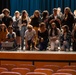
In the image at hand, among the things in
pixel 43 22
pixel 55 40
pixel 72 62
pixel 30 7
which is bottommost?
pixel 72 62

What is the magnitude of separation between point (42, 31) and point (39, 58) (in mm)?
1459

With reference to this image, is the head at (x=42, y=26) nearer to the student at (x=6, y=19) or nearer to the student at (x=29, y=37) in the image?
the student at (x=29, y=37)

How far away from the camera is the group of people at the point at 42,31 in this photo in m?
10.0

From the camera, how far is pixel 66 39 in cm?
995

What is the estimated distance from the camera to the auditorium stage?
348 inches

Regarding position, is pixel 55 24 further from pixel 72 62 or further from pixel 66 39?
pixel 72 62

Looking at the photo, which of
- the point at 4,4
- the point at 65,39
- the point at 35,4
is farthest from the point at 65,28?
the point at 4,4

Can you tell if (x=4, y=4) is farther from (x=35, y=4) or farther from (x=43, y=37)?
(x=43, y=37)

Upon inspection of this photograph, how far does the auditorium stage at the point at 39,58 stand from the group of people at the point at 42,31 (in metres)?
1.07

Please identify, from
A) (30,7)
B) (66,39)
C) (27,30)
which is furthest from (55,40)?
(30,7)

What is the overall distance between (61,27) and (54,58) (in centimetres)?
199

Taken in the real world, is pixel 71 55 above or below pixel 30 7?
below

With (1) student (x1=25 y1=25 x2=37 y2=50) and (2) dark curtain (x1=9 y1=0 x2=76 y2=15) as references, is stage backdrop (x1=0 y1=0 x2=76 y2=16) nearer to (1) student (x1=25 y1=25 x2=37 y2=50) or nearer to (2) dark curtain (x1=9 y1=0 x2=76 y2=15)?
(2) dark curtain (x1=9 y1=0 x2=76 y2=15)

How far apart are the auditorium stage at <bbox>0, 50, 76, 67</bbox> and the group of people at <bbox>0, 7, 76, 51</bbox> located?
1.07 m
